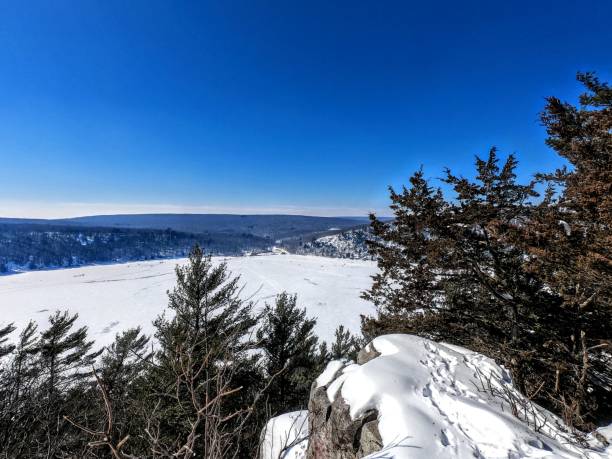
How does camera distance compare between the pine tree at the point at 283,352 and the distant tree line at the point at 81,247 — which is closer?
the pine tree at the point at 283,352

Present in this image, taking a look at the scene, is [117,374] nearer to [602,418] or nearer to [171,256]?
[602,418]

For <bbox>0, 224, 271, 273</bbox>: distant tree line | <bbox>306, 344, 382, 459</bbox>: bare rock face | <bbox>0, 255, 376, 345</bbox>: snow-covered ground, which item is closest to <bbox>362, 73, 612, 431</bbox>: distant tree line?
<bbox>306, 344, 382, 459</bbox>: bare rock face

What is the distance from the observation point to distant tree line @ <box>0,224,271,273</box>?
13925cm

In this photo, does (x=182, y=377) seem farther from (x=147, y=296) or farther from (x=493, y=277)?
(x=147, y=296)

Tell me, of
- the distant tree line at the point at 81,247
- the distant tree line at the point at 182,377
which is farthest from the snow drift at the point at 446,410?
the distant tree line at the point at 81,247

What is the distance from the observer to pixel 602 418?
573 cm

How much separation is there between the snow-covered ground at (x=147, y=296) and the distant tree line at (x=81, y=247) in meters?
53.1

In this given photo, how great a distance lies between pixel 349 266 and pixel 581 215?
3819 inches

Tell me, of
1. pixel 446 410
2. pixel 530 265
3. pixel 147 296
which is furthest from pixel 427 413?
pixel 147 296

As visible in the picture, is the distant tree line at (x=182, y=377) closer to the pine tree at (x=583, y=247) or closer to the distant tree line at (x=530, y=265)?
the distant tree line at (x=530, y=265)

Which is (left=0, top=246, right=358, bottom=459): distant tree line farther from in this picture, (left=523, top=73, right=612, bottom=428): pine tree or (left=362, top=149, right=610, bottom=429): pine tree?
(left=523, top=73, right=612, bottom=428): pine tree

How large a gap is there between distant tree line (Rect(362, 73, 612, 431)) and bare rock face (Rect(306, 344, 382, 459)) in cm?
271

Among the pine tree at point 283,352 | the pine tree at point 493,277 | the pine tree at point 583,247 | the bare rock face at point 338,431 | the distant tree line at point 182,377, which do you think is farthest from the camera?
the pine tree at point 283,352

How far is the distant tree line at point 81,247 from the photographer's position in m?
139
